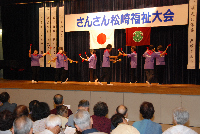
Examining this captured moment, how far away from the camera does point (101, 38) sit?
9.08m

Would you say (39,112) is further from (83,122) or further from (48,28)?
(48,28)

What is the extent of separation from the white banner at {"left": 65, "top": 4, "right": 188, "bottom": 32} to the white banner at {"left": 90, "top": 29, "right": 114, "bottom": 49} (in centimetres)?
19

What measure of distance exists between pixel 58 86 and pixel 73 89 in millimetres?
582

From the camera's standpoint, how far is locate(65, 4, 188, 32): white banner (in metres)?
7.64

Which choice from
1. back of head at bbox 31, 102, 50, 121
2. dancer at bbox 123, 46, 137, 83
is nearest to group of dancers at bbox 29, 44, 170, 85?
dancer at bbox 123, 46, 137, 83

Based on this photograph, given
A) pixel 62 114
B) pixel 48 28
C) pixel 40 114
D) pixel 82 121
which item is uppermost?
pixel 48 28

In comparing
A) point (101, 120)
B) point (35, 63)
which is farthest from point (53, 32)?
point (101, 120)

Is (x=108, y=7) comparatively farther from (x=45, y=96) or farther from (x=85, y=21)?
(x=45, y=96)

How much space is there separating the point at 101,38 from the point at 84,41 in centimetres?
104

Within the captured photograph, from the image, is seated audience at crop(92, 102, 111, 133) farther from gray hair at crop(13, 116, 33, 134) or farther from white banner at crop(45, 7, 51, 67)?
white banner at crop(45, 7, 51, 67)

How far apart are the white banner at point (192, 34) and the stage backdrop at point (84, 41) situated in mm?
284

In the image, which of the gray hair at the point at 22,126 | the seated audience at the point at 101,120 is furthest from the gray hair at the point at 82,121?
the seated audience at the point at 101,120

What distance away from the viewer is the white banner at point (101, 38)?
29.4 feet

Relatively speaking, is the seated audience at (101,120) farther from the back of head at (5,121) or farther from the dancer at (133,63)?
the dancer at (133,63)
